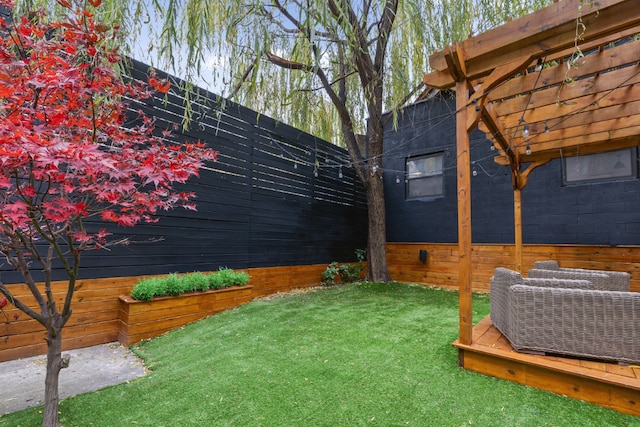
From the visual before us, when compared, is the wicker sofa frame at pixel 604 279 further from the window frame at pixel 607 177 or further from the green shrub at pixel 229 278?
the green shrub at pixel 229 278

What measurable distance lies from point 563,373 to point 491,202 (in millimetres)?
4661

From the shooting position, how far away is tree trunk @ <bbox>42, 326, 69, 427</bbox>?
1.91 metres

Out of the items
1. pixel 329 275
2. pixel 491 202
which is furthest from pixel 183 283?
pixel 491 202

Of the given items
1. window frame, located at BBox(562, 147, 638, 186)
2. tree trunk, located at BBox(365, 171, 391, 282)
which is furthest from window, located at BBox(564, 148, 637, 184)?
tree trunk, located at BBox(365, 171, 391, 282)

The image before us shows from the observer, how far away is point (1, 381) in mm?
2684

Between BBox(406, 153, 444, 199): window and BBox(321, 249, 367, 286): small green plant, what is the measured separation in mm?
1867

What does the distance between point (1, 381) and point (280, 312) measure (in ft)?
8.86

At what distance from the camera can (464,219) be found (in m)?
2.61

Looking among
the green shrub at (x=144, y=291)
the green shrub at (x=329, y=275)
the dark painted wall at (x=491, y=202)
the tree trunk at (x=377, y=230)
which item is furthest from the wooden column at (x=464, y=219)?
the green shrub at (x=329, y=275)

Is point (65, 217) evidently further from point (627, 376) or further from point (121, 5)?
point (627, 376)

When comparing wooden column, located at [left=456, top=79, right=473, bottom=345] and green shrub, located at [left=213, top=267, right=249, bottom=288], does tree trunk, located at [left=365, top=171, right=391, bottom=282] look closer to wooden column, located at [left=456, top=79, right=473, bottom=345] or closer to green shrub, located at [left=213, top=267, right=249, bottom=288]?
green shrub, located at [left=213, top=267, right=249, bottom=288]

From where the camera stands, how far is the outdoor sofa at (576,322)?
89.4 inches

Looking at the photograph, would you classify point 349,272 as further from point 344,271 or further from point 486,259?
point 486,259

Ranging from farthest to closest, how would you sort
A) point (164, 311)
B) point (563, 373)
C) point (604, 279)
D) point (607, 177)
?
point (607, 177), point (164, 311), point (604, 279), point (563, 373)
